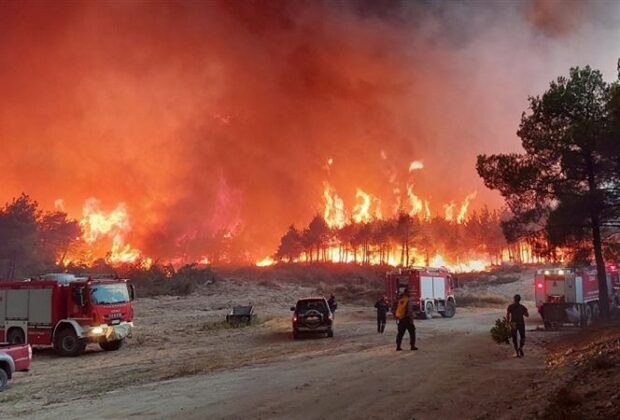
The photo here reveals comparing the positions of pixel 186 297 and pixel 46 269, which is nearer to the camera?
pixel 186 297

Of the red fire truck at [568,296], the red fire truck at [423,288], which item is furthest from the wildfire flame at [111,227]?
the red fire truck at [568,296]

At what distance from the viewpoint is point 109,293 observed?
22.8 meters

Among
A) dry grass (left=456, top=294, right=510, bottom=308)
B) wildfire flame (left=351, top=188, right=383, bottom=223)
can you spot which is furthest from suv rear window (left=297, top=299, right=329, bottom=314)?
wildfire flame (left=351, top=188, right=383, bottom=223)

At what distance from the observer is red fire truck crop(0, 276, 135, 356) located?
72.5 ft

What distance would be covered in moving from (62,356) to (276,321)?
15.7m

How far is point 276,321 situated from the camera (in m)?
35.6

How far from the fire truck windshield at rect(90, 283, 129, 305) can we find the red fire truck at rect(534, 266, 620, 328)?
837 inches

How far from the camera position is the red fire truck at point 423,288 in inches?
1527

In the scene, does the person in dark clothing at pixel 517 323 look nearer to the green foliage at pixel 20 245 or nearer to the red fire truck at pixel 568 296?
the red fire truck at pixel 568 296

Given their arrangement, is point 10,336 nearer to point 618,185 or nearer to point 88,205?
point 618,185

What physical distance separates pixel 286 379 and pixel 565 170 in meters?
19.2

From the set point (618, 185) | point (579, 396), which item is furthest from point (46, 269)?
point (579, 396)

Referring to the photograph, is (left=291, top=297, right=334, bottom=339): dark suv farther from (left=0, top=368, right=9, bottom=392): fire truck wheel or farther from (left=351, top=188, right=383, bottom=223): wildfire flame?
(left=351, top=188, right=383, bottom=223): wildfire flame

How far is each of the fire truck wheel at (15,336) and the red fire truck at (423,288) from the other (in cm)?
2402
